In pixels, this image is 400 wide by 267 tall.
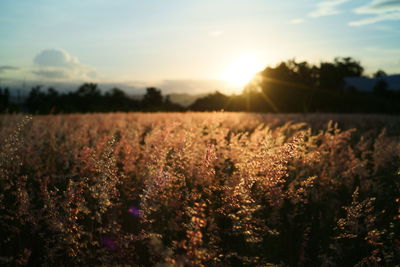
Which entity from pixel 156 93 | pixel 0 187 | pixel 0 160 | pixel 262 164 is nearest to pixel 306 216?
pixel 262 164

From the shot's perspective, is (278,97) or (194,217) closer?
(194,217)

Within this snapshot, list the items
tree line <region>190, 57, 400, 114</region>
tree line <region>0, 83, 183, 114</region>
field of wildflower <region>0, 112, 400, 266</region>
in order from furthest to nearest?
tree line <region>0, 83, 183, 114</region> < tree line <region>190, 57, 400, 114</region> < field of wildflower <region>0, 112, 400, 266</region>

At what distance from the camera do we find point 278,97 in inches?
2089

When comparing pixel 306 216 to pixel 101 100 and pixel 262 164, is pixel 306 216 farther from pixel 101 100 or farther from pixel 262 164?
pixel 101 100

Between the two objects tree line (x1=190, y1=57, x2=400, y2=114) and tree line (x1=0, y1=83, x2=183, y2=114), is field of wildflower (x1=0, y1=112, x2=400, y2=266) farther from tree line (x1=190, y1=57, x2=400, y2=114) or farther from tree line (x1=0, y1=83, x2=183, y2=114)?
tree line (x1=0, y1=83, x2=183, y2=114)

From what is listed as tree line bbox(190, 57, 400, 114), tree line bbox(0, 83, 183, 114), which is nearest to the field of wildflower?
tree line bbox(190, 57, 400, 114)

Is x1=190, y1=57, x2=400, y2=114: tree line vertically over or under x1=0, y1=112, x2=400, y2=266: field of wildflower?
over

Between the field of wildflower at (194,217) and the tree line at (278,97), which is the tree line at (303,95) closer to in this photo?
the tree line at (278,97)

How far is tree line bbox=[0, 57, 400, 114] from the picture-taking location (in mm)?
45544

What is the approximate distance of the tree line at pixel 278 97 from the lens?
45.5m

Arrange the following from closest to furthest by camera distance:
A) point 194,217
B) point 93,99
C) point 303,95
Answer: point 194,217 → point 303,95 → point 93,99

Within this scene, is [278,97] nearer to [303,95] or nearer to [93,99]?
[303,95]

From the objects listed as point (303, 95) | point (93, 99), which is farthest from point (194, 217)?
point (93, 99)

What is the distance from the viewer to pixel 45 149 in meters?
6.13
